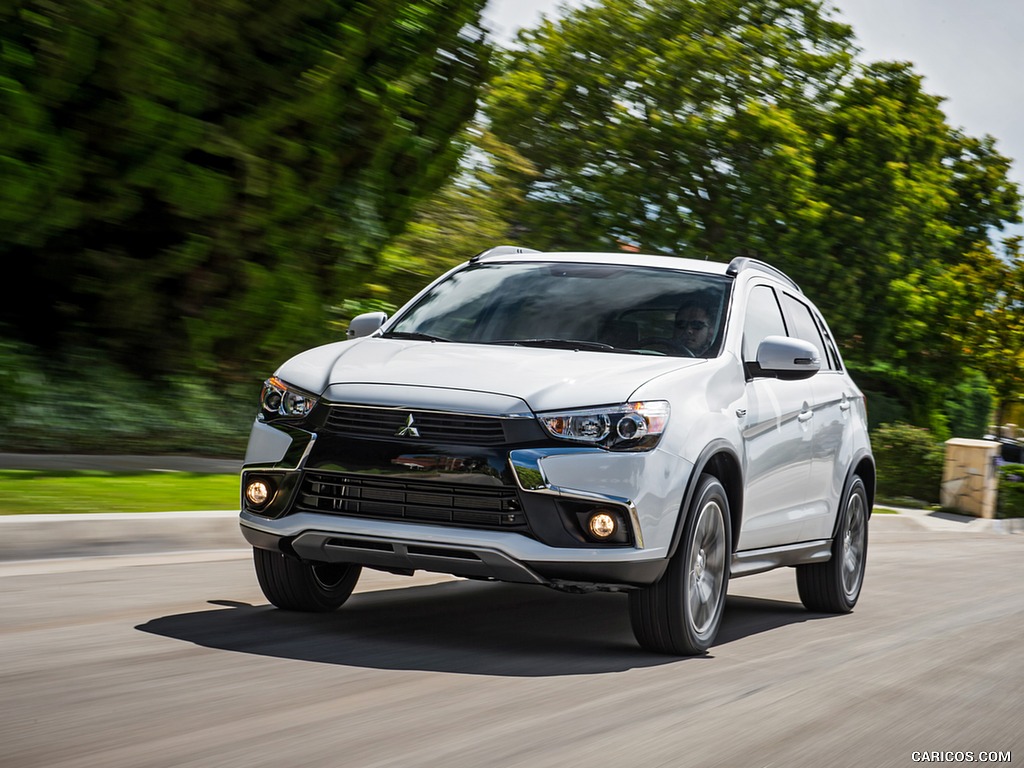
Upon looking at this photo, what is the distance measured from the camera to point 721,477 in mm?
6406

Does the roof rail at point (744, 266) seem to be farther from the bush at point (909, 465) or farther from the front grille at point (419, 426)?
the bush at point (909, 465)

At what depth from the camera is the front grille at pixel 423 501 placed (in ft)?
18.2

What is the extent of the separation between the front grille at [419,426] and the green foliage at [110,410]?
7415 millimetres

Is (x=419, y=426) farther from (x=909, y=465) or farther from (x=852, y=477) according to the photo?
(x=909, y=465)

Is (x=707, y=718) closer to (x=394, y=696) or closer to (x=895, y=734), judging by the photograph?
(x=895, y=734)

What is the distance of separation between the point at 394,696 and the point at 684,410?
1.74 metres

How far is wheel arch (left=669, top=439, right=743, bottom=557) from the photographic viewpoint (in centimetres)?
586

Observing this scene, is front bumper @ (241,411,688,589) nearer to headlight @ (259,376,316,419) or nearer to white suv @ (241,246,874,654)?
white suv @ (241,246,874,654)

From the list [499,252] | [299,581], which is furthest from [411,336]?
[299,581]

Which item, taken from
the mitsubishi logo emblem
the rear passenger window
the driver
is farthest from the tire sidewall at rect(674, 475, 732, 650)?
the mitsubishi logo emblem

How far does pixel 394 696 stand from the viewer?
5.00 meters

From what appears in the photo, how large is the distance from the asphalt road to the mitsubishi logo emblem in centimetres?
90

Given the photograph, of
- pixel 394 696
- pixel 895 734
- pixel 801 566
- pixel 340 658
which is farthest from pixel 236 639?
pixel 801 566

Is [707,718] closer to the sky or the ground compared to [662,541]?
closer to the ground
